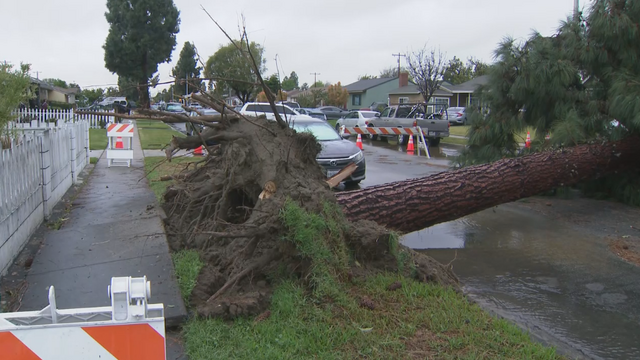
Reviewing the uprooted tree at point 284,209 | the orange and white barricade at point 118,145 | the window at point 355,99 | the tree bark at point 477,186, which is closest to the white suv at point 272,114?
the uprooted tree at point 284,209

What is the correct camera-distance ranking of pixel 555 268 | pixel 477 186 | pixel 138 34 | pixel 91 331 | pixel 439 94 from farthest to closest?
1. pixel 439 94
2. pixel 138 34
3. pixel 477 186
4. pixel 555 268
5. pixel 91 331

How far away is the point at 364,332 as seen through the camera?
13.0ft

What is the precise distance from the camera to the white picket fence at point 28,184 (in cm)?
528

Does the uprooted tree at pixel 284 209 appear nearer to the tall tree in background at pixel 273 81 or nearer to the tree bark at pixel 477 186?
the tree bark at pixel 477 186

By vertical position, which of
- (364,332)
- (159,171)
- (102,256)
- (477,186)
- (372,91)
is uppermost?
(372,91)

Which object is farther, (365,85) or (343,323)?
(365,85)

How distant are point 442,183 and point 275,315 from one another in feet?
10.5

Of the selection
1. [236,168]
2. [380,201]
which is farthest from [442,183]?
[236,168]

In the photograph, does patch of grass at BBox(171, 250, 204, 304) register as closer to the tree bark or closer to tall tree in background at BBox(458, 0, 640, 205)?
the tree bark

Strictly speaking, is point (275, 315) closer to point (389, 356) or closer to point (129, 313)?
point (389, 356)

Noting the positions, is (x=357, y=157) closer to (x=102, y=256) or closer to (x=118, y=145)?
(x=118, y=145)

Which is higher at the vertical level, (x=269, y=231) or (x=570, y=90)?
(x=570, y=90)

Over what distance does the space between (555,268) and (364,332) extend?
134 inches

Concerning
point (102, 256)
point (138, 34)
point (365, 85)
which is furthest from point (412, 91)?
point (102, 256)
